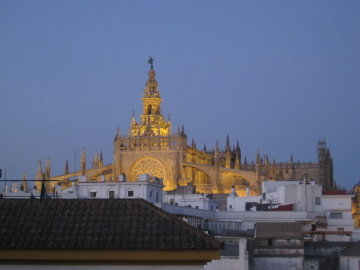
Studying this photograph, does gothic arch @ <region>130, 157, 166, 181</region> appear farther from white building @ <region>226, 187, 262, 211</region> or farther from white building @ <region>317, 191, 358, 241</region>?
white building @ <region>317, 191, 358, 241</region>

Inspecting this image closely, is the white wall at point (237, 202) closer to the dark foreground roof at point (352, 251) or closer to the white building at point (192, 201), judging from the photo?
the white building at point (192, 201)

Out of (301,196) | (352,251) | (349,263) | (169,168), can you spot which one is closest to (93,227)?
(349,263)

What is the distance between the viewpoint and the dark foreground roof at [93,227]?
35.4 feet

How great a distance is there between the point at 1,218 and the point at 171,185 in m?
76.6

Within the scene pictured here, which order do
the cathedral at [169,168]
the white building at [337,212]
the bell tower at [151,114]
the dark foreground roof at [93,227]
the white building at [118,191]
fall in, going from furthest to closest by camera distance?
the bell tower at [151,114], the cathedral at [169,168], the white building at [337,212], the white building at [118,191], the dark foreground roof at [93,227]

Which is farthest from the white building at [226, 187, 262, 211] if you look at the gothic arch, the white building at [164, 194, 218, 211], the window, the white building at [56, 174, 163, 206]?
the gothic arch

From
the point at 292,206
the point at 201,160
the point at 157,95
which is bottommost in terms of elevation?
the point at 292,206

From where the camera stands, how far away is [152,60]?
115 m

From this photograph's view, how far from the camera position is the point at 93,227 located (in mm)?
11250

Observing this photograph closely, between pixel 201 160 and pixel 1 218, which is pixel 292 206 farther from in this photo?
pixel 1 218

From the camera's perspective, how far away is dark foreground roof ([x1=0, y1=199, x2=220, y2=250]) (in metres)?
10.8

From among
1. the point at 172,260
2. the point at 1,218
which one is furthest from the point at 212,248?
the point at 1,218

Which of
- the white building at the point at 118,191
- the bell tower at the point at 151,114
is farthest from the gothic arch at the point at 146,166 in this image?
the white building at the point at 118,191

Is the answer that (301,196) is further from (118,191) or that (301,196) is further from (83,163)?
(83,163)
